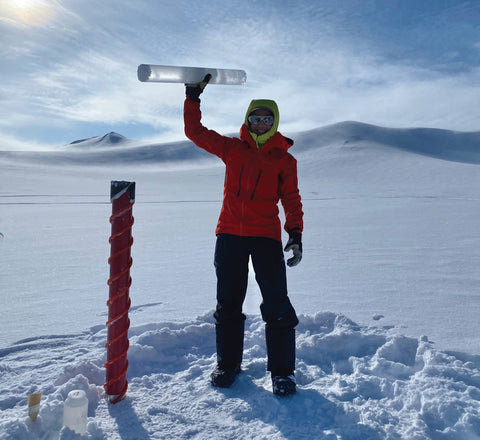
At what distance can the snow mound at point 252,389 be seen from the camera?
6.14 feet

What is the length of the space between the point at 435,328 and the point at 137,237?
5.11m

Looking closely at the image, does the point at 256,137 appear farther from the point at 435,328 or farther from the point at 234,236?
the point at 435,328

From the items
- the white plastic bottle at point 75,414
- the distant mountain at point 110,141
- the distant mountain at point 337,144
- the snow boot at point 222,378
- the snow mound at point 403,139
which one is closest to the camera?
the white plastic bottle at point 75,414

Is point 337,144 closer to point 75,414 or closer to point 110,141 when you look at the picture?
point 75,414

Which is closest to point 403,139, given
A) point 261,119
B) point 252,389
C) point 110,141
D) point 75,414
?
point 261,119

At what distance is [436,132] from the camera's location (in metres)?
62.2

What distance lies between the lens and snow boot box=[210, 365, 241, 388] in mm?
2260

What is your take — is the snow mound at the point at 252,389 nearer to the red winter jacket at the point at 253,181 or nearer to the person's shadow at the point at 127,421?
the person's shadow at the point at 127,421

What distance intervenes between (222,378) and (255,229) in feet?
2.73

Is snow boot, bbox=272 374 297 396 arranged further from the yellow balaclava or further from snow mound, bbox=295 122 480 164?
snow mound, bbox=295 122 480 164

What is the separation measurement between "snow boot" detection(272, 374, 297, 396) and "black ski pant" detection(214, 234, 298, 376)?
5 centimetres

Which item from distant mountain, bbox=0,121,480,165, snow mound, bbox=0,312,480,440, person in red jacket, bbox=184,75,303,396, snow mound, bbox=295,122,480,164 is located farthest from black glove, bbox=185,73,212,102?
snow mound, bbox=295,122,480,164

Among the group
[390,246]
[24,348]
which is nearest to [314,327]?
[24,348]

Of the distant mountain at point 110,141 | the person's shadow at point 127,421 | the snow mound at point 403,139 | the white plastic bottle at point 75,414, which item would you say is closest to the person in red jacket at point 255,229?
the person's shadow at point 127,421
